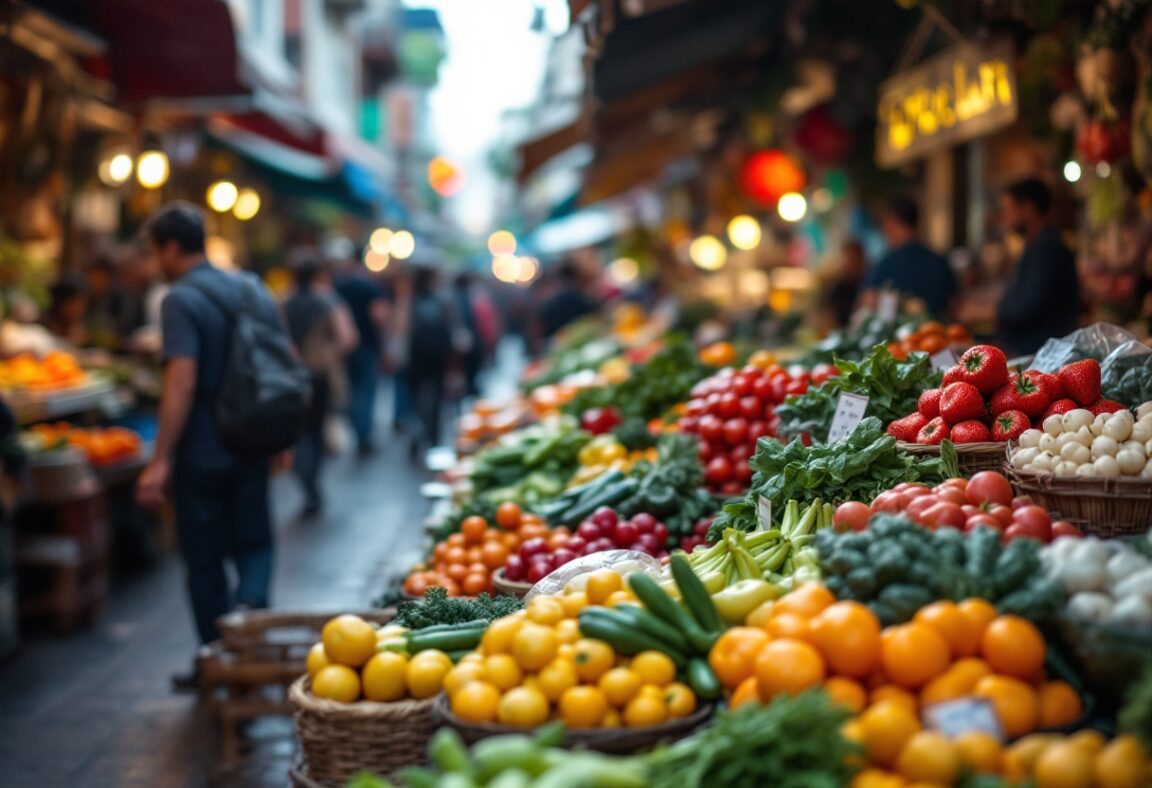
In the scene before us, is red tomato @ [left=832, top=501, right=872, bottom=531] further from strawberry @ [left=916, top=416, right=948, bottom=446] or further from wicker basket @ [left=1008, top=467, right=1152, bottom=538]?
strawberry @ [left=916, top=416, right=948, bottom=446]

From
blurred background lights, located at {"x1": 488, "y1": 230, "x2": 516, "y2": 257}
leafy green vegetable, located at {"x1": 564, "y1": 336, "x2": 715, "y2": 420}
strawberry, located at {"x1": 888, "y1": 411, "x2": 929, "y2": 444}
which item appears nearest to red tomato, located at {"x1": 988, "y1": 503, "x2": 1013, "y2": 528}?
strawberry, located at {"x1": 888, "y1": 411, "x2": 929, "y2": 444}

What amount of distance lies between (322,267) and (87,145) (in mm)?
2656

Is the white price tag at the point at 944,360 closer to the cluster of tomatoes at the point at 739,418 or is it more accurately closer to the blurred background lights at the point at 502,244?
the cluster of tomatoes at the point at 739,418

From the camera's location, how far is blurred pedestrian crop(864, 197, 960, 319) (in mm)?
8906

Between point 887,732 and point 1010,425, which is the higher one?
point 1010,425

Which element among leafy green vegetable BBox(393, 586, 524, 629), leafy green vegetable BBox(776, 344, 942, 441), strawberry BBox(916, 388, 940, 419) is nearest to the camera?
leafy green vegetable BBox(393, 586, 524, 629)

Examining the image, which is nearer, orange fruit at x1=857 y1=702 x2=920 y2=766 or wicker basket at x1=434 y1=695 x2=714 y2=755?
orange fruit at x1=857 y1=702 x2=920 y2=766

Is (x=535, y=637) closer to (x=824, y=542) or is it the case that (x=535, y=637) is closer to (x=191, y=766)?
(x=824, y=542)

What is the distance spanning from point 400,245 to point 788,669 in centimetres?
3153

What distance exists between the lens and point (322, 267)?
499 inches

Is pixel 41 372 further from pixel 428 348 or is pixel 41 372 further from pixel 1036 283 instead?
pixel 1036 283

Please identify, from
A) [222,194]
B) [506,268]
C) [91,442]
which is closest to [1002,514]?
[91,442]

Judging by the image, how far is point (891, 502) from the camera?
11.9ft

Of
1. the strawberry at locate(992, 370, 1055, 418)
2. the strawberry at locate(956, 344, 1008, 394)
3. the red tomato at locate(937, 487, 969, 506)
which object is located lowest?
the red tomato at locate(937, 487, 969, 506)
